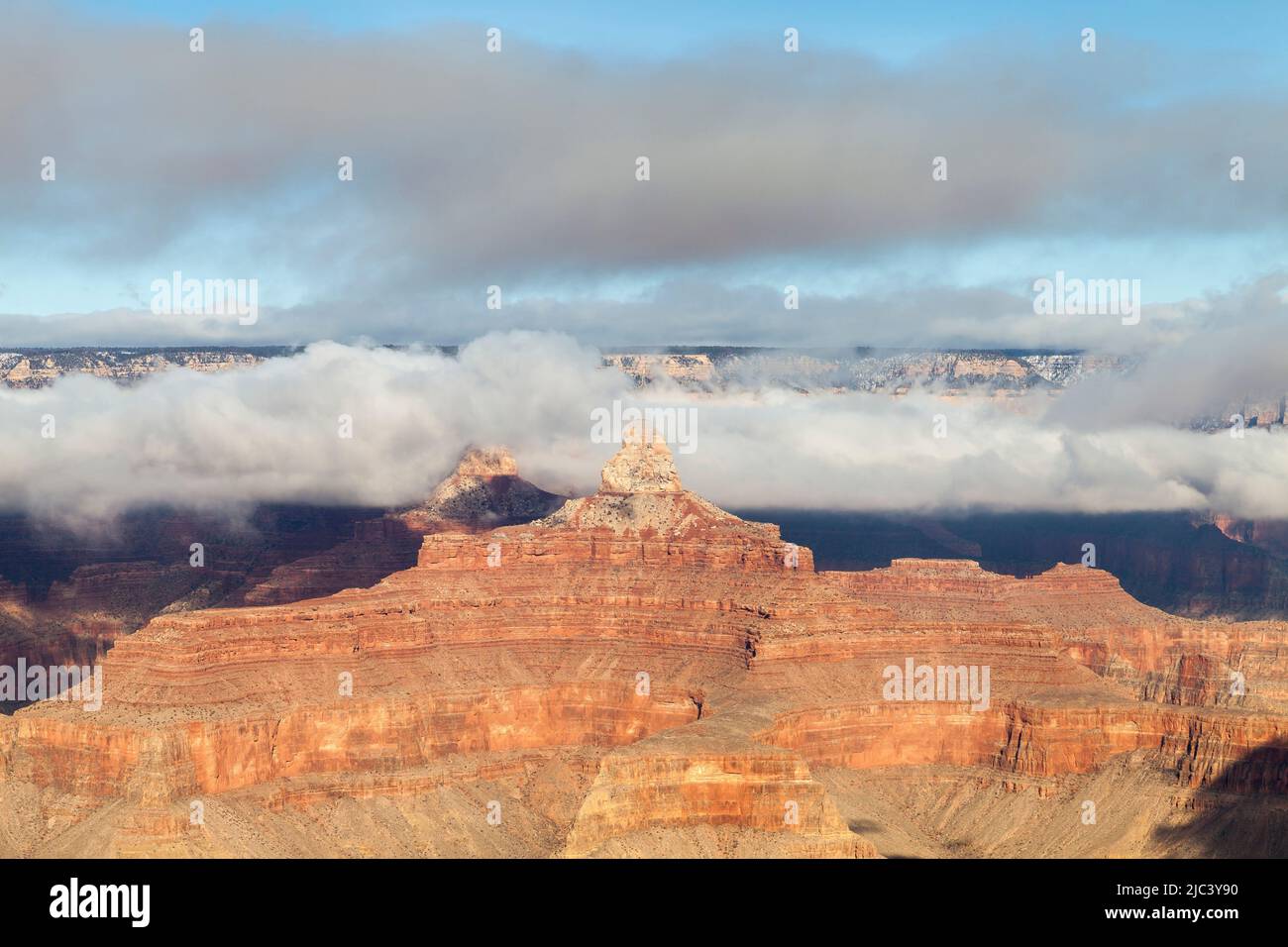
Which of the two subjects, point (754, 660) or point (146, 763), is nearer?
point (146, 763)

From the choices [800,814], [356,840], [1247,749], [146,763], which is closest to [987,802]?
[1247,749]

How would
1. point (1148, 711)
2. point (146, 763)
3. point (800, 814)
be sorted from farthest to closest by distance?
point (1148, 711)
point (146, 763)
point (800, 814)

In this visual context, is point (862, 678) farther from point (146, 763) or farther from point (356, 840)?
point (146, 763)

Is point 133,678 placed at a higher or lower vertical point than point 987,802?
higher

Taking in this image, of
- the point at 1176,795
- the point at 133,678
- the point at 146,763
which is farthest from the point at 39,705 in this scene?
the point at 1176,795

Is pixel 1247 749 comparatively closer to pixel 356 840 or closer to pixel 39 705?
pixel 356 840

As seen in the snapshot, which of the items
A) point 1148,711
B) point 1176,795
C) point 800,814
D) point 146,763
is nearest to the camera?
point 800,814
